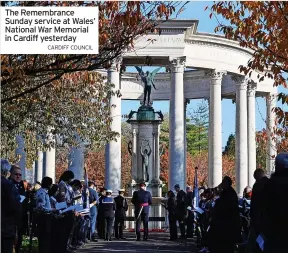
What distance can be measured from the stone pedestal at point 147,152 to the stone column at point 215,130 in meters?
6.75

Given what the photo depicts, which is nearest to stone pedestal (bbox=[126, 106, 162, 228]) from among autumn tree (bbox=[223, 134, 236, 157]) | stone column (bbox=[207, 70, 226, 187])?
stone column (bbox=[207, 70, 226, 187])

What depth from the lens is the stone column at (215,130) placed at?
53031 millimetres

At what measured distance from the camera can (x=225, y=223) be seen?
18750 millimetres

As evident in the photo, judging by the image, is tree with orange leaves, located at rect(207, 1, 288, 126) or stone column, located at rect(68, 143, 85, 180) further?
stone column, located at rect(68, 143, 85, 180)

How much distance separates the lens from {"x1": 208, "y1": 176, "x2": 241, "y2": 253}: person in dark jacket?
60.7 feet

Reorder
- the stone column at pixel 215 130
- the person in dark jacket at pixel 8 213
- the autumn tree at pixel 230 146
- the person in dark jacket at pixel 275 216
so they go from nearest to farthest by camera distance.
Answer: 1. the person in dark jacket at pixel 275 216
2. the person in dark jacket at pixel 8 213
3. the stone column at pixel 215 130
4. the autumn tree at pixel 230 146

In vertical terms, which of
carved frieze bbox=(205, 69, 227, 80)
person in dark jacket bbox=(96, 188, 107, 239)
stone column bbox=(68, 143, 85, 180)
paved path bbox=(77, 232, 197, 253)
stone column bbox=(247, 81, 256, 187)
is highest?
carved frieze bbox=(205, 69, 227, 80)

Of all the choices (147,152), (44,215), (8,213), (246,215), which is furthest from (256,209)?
(147,152)

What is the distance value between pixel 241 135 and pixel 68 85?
2996 centimetres

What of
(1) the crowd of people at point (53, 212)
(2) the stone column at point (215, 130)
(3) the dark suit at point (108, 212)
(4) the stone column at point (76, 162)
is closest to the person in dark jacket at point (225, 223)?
(1) the crowd of people at point (53, 212)

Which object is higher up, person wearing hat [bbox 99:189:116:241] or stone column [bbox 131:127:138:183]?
stone column [bbox 131:127:138:183]

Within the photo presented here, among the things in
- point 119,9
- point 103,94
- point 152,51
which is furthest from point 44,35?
point 152,51

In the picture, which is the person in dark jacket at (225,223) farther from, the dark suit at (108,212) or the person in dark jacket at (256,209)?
the dark suit at (108,212)

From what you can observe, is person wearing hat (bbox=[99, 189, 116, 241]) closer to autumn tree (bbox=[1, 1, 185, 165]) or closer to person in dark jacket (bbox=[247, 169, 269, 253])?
autumn tree (bbox=[1, 1, 185, 165])
